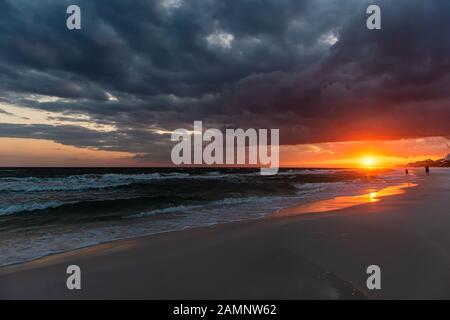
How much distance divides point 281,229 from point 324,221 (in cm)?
172

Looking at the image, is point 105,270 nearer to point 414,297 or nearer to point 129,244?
point 129,244

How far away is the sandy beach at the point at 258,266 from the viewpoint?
4125 millimetres

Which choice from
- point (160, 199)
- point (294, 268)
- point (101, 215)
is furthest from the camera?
point (160, 199)

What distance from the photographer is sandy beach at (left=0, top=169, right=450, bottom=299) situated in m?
4.12

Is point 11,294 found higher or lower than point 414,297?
lower

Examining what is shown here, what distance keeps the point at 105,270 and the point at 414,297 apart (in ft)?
15.6

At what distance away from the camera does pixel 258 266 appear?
203 inches

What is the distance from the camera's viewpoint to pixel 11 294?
447cm

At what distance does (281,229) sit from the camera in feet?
27.2

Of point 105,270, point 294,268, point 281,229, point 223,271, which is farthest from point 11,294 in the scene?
point 281,229

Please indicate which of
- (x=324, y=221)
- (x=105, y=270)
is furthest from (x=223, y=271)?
(x=324, y=221)

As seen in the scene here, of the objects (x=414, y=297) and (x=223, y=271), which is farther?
(x=223, y=271)
